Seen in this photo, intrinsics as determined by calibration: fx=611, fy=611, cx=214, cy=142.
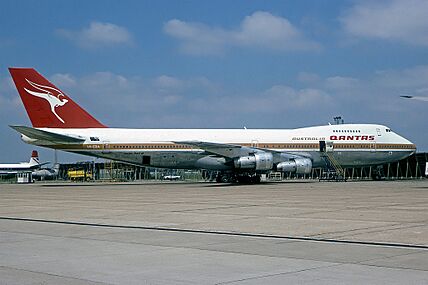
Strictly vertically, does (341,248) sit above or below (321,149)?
below

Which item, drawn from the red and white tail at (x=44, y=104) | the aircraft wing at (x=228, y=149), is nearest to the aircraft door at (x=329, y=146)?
the aircraft wing at (x=228, y=149)

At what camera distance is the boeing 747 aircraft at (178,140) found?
148 ft

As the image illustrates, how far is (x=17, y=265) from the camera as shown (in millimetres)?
9148

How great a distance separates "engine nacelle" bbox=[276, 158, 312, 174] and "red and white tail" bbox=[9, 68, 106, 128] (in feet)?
48.5

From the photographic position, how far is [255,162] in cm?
4291

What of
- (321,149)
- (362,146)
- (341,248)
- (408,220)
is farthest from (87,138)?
(341,248)

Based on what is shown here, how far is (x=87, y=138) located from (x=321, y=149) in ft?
57.9

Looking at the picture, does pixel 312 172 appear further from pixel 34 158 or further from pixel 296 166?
pixel 34 158

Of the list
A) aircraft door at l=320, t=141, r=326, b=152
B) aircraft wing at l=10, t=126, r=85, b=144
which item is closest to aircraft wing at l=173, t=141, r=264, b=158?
aircraft door at l=320, t=141, r=326, b=152

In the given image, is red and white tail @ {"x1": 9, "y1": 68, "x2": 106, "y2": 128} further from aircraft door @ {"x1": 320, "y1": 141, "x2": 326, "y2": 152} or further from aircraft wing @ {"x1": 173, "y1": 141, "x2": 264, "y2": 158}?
aircraft door @ {"x1": 320, "y1": 141, "x2": 326, "y2": 152}

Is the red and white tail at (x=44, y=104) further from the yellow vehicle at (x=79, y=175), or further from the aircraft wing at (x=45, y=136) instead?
the yellow vehicle at (x=79, y=175)

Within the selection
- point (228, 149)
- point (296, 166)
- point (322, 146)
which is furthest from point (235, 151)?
point (322, 146)

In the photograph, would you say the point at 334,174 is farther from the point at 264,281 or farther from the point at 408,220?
the point at 264,281

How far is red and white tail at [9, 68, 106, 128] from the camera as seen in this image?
46000 mm
